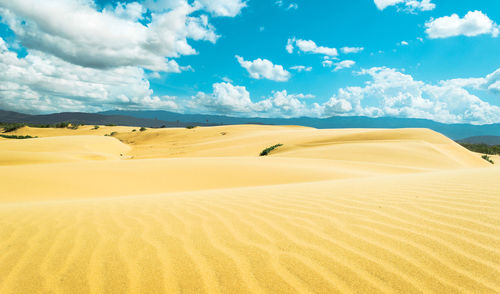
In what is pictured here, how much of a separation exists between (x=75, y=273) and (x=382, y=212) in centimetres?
313

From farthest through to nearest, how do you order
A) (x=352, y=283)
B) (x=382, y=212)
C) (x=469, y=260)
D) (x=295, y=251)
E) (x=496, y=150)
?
(x=496, y=150) < (x=382, y=212) < (x=295, y=251) < (x=469, y=260) < (x=352, y=283)

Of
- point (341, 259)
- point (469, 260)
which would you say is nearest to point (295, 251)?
point (341, 259)

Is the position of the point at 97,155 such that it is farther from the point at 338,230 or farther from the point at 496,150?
the point at 496,150

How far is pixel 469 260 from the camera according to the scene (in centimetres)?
201

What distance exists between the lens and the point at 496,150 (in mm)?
42906

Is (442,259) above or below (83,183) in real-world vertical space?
above

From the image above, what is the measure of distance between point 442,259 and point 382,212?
122 centimetres

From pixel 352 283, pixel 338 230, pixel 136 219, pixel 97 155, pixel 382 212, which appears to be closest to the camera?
pixel 352 283

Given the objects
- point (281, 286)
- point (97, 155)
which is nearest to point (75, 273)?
point (281, 286)

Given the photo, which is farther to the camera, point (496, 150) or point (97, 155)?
point (496, 150)

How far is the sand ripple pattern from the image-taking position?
1878 mm

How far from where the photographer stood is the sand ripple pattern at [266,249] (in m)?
1.88

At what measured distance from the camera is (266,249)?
2.37m

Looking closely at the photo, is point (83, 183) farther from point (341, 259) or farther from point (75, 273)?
point (341, 259)
